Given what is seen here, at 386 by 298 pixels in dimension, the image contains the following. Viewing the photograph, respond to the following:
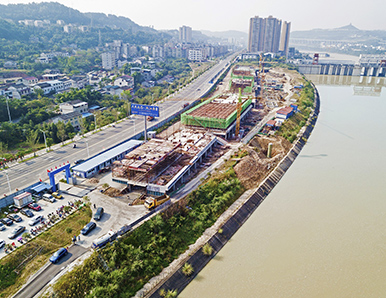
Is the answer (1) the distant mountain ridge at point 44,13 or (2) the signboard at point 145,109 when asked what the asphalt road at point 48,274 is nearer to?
(2) the signboard at point 145,109

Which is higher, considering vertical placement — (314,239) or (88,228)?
(88,228)

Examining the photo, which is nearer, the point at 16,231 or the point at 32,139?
the point at 16,231

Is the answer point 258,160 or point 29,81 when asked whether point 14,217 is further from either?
point 29,81

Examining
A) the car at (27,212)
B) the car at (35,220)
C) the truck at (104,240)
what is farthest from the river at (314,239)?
→ the car at (27,212)

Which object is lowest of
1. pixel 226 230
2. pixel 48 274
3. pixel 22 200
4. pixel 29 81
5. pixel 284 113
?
pixel 226 230

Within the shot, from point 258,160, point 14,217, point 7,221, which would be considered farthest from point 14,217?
point 258,160

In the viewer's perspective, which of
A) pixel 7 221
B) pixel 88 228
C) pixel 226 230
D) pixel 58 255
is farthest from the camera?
pixel 226 230

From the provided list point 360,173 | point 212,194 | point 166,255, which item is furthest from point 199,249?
point 360,173
